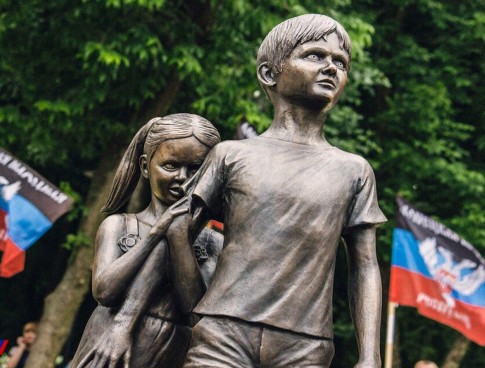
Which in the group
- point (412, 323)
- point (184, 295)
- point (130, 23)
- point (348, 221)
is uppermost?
point (348, 221)

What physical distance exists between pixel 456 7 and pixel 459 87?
4.23 feet

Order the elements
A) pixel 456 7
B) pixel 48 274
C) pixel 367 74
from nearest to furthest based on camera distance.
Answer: pixel 367 74 < pixel 456 7 < pixel 48 274

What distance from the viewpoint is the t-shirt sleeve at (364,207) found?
5.50m

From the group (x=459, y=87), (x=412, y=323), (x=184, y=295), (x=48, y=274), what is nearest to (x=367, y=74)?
(x=459, y=87)

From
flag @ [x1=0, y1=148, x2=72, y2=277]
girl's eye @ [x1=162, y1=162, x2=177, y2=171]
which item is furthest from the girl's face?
flag @ [x1=0, y1=148, x2=72, y2=277]

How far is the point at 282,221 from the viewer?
5395 mm

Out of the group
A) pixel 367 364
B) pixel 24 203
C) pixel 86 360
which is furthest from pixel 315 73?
pixel 24 203

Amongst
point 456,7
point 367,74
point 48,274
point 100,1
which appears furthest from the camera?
point 48,274

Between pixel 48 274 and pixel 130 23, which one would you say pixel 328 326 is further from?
pixel 48 274

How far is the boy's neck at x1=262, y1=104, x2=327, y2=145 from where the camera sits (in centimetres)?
564

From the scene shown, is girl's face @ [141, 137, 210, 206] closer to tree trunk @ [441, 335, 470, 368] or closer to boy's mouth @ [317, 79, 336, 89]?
boy's mouth @ [317, 79, 336, 89]

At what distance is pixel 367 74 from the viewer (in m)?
18.1

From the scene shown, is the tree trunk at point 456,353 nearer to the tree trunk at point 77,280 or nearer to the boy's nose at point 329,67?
the tree trunk at point 77,280

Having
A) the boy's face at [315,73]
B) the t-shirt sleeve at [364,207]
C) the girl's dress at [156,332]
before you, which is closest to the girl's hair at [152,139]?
the girl's dress at [156,332]
